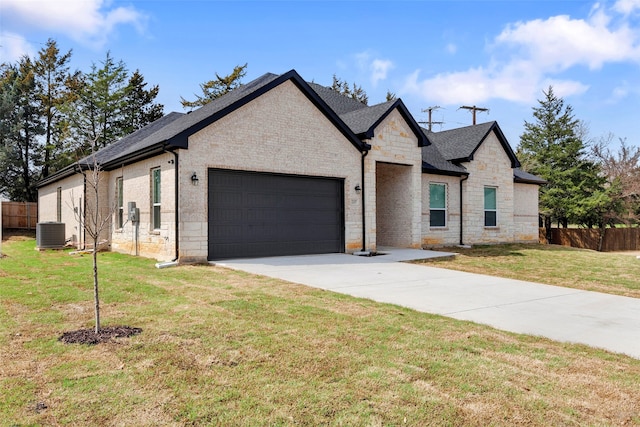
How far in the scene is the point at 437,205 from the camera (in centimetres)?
1864

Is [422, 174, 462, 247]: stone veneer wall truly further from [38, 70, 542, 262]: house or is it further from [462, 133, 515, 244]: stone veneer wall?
[462, 133, 515, 244]: stone veneer wall

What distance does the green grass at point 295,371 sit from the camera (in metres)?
3.07

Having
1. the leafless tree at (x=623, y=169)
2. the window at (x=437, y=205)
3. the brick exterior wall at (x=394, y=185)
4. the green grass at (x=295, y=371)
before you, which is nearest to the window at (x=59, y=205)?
the brick exterior wall at (x=394, y=185)

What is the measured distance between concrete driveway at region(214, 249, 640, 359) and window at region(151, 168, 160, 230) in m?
3.10

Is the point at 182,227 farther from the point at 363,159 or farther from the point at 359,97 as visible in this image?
the point at 359,97

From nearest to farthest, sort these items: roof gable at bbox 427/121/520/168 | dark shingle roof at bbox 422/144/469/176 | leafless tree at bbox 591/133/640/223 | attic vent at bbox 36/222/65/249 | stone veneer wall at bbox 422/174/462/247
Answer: attic vent at bbox 36/222/65/249, dark shingle roof at bbox 422/144/469/176, stone veneer wall at bbox 422/174/462/247, roof gable at bbox 427/121/520/168, leafless tree at bbox 591/133/640/223

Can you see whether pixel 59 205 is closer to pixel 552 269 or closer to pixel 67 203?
pixel 67 203

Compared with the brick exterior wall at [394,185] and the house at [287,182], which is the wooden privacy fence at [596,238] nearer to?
the house at [287,182]

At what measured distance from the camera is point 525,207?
74.9ft

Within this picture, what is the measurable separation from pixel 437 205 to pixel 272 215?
8438mm

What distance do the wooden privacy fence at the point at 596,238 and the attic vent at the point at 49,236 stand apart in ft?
98.5

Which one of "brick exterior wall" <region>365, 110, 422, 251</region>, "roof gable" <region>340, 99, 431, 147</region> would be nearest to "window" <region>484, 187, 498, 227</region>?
"brick exterior wall" <region>365, 110, 422, 251</region>

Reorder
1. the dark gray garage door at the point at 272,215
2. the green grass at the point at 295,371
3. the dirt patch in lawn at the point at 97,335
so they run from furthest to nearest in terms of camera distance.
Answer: the dark gray garage door at the point at 272,215 → the dirt patch in lawn at the point at 97,335 → the green grass at the point at 295,371

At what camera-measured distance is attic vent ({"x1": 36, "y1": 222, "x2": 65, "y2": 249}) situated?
17.3 meters
